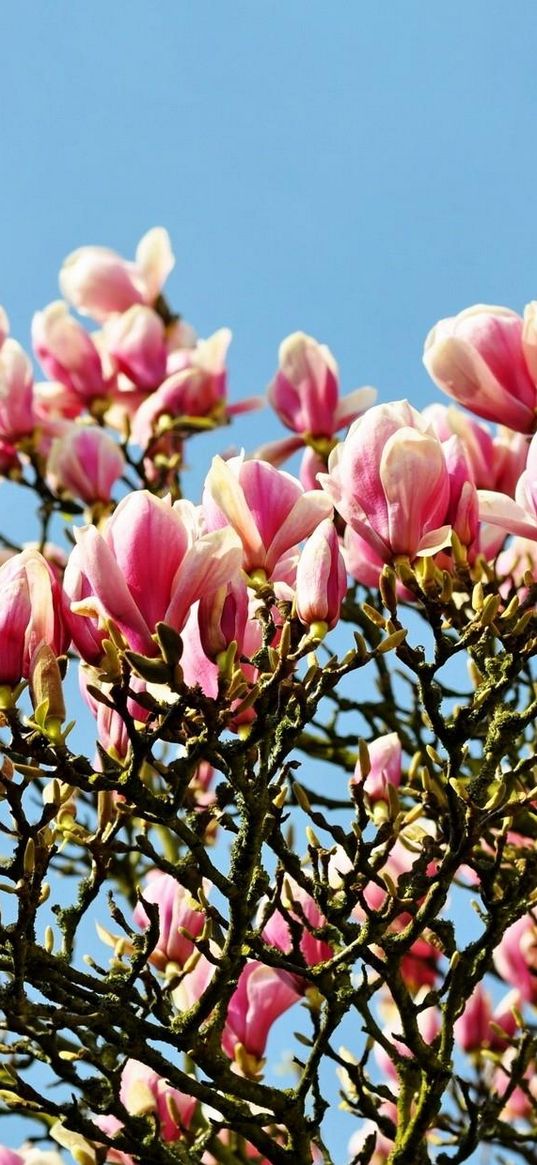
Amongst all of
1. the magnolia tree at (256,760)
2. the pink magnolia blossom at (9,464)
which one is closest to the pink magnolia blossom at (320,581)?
the magnolia tree at (256,760)

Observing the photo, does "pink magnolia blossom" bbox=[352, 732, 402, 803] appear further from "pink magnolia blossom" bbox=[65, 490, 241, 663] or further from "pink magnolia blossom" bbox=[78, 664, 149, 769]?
"pink magnolia blossom" bbox=[65, 490, 241, 663]

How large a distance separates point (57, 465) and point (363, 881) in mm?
1754

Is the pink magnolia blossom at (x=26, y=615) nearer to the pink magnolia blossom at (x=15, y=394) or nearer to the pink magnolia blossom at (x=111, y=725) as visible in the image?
the pink magnolia blossom at (x=111, y=725)

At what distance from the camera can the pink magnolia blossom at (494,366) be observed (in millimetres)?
2080

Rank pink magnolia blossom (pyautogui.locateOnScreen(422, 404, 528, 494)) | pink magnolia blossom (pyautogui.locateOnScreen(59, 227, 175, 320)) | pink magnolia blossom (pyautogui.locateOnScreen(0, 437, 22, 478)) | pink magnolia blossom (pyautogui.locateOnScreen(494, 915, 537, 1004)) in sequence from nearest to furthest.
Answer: pink magnolia blossom (pyautogui.locateOnScreen(422, 404, 528, 494)), pink magnolia blossom (pyautogui.locateOnScreen(494, 915, 537, 1004)), pink magnolia blossom (pyautogui.locateOnScreen(0, 437, 22, 478)), pink magnolia blossom (pyautogui.locateOnScreen(59, 227, 175, 320))

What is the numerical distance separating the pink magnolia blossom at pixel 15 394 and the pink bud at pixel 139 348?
405 mm

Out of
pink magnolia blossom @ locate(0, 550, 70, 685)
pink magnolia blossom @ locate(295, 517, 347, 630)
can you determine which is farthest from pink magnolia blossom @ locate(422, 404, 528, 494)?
pink magnolia blossom @ locate(0, 550, 70, 685)

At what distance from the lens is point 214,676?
1618mm

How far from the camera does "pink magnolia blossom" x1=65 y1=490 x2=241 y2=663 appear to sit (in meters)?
1.50

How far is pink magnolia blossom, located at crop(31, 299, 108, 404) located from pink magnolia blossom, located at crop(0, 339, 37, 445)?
24 cm

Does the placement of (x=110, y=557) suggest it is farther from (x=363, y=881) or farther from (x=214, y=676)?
(x=363, y=881)

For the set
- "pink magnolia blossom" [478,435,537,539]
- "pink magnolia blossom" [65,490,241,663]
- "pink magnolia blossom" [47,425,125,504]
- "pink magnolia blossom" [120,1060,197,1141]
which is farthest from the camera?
"pink magnolia blossom" [47,425,125,504]

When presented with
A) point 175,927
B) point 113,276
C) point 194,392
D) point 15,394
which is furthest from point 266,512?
point 113,276

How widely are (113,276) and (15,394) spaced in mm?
881
